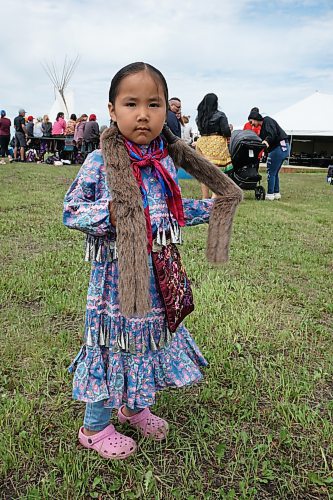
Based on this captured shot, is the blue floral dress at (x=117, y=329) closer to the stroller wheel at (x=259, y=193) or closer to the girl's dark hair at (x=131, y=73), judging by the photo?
the girl's dark hair at (x=131, y=73)

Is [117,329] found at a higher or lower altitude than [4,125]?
lower

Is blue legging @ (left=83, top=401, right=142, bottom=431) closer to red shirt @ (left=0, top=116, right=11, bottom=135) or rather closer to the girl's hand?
the girl's hand

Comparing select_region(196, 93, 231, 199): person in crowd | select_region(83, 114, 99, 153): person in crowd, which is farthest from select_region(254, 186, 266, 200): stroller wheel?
select_region(83, 114, 99, 153): person in crowd

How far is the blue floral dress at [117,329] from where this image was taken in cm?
177

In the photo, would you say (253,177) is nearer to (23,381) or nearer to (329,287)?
(329,287)

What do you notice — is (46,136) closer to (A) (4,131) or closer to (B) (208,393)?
(A) (4,131)

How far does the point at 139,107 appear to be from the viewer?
1.68m

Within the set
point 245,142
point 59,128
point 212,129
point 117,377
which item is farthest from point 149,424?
point 59,128

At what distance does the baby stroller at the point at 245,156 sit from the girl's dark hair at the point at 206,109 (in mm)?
1073

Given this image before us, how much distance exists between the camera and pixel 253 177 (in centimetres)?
859

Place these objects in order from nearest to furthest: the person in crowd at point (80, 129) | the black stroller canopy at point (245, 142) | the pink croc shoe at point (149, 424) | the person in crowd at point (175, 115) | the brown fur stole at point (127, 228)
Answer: the brown fur stole at point (127, 228), the pink croc shoe at point (149, 424), the person in crowd at point (175, 115), the black stroller canopy at point (245, 142), the person in crowd at point (80, 129)

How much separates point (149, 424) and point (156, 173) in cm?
101

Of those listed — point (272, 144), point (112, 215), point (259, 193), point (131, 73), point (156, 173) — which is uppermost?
point (131, 73)

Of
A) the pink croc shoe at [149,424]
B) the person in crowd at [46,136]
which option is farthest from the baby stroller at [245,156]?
the person in crowd at [46,136]
